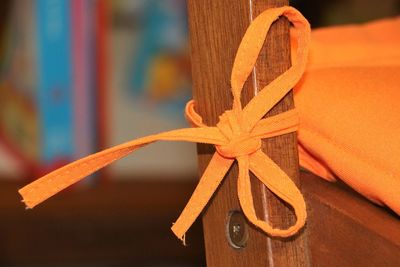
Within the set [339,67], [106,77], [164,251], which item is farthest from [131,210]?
[339,67]

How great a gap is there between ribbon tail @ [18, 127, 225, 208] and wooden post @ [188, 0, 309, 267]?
2 centimetres

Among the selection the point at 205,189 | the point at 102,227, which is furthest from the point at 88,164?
the point at 102,227

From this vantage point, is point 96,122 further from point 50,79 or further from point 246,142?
point 246,142

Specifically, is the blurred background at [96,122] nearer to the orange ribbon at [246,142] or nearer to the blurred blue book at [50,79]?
the blurred blue book at [50,79]

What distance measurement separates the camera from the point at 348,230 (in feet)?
1.51

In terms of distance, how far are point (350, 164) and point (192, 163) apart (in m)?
1.27

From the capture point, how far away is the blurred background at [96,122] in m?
1.65

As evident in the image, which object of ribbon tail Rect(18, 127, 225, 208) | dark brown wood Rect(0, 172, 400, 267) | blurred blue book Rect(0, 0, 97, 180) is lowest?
dark brown wood Rect(0, 172, 400, 267)

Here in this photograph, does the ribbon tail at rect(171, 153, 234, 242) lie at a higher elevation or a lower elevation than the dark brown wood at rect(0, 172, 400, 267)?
higher

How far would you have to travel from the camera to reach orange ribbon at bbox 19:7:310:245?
450 millimetres

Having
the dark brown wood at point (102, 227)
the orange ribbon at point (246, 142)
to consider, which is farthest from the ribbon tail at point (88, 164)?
the dark brown wood at point (102, 227)

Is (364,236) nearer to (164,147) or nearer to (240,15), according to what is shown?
(240,15)

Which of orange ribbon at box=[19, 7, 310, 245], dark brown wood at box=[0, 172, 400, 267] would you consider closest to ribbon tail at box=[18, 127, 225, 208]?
orange ribbon at box=[19, 7, 310, 245]

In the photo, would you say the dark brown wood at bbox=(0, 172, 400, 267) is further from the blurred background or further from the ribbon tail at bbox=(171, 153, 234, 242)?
the ribbon tail at bbox=(171, 153, 234, 242)
